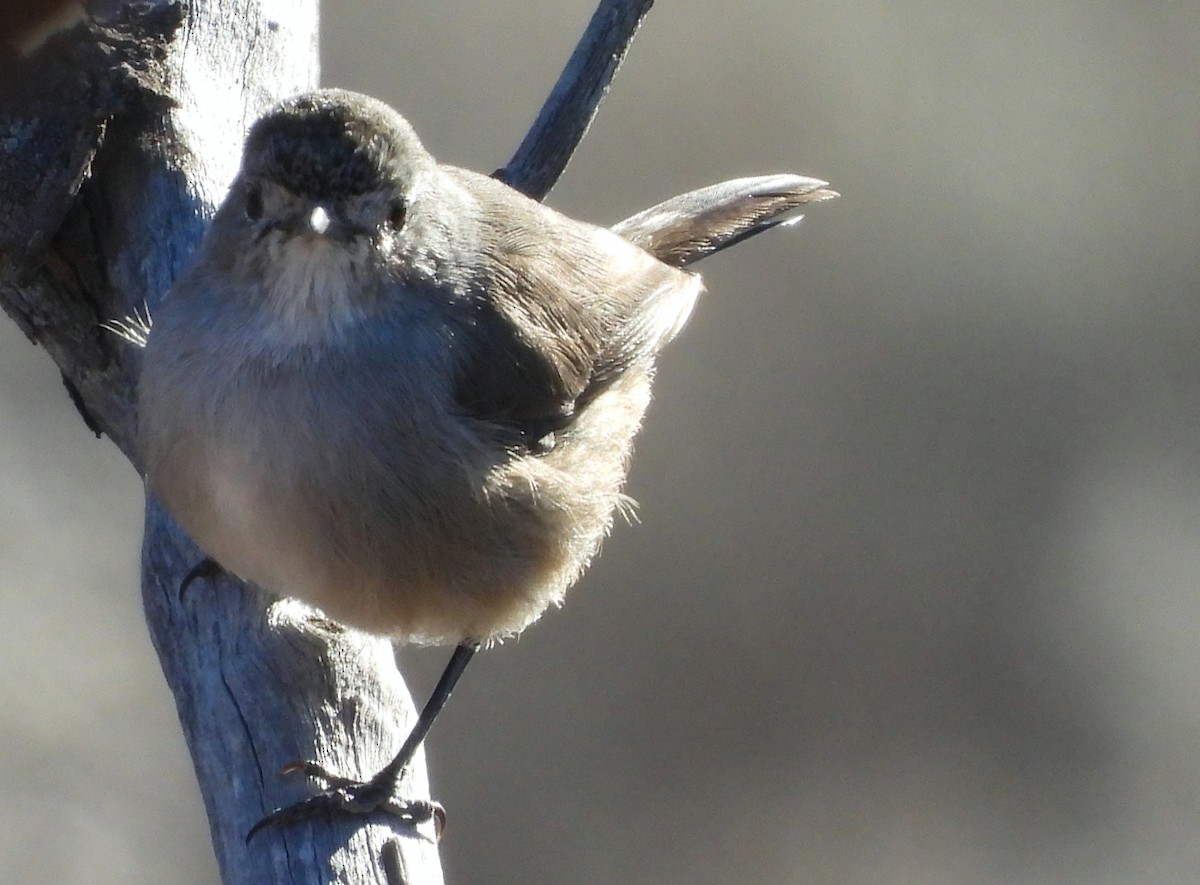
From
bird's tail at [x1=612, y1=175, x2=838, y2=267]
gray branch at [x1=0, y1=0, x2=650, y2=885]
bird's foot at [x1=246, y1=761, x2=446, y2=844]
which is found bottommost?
bird's foot at [x1=246, y1=761, x2=446, y2=844]

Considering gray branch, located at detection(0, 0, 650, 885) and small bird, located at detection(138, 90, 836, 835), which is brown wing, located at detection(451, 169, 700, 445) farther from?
gray branch, located at detection(0, 0, 650, 885)

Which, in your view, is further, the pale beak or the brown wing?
the brown wing

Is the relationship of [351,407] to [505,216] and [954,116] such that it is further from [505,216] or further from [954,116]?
[954,116]

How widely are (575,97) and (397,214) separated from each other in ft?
4.06

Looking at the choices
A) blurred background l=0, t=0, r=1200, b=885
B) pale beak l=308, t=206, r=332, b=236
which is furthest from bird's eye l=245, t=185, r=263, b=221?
blurred background l=0, t=0, r=1200, b=885

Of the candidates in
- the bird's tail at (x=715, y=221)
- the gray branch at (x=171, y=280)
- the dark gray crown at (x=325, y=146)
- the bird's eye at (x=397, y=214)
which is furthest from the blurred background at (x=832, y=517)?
the dark gray crown at (x=325, y=146)

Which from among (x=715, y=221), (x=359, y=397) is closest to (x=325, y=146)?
(x=359, y=397)

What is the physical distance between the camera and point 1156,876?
673cm

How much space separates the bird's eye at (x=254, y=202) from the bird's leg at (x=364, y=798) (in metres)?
1.17

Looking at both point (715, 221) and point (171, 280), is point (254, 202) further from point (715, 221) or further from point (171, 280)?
point (715, 221)

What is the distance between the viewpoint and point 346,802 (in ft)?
10.3

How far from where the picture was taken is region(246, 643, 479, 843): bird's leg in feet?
10.2

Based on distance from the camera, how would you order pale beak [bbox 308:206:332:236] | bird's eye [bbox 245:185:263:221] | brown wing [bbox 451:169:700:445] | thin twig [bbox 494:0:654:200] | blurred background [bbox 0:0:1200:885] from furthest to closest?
blurred background [bbox 0:0:1200:885] < thin twig [bbox 494:0:654:200] < brown wing [bbox 451:169:700:445] < bird's eye [bbox 245:185:263:221] < pale beak [bbox 308:206:332:236]

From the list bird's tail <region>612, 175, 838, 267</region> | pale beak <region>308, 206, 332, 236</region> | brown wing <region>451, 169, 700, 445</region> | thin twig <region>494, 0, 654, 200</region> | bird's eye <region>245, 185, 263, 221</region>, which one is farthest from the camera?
bird's tail <region>612, 175, 838, 267</region>
